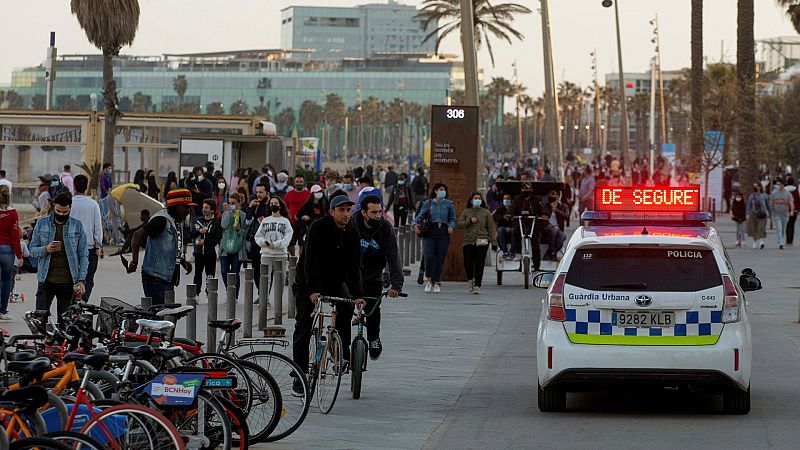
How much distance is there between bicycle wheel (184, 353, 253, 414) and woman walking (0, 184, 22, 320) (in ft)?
27.3

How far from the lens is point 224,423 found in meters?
8.36

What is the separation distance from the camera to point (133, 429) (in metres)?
7.29

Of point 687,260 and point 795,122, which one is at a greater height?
point 795,122

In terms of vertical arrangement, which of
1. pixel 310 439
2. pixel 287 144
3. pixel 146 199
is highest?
pixel 287 144

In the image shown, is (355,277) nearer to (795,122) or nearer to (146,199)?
(146,199)

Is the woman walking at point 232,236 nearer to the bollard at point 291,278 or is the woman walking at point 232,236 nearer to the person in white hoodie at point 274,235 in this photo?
the person in white hoodie at point 274,235

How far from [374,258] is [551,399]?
8.67ft

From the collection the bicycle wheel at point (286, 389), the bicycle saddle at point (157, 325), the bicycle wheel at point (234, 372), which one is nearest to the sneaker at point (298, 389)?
the bicycle wheel at point (286, 389)

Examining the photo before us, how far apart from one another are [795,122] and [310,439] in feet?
227

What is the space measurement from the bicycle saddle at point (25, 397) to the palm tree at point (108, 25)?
3713cm

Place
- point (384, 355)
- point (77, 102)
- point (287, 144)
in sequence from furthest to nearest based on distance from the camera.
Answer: point (77, 102) → point (287, 144) → point (384, 355)

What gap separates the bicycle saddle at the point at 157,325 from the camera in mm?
9352

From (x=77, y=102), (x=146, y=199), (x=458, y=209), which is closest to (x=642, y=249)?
(x=458, y=209)

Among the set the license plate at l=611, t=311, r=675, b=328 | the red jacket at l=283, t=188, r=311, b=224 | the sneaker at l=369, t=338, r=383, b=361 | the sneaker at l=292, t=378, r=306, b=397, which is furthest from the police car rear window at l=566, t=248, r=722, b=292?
the red jacket at l=283, t=188, r=311, b=224
